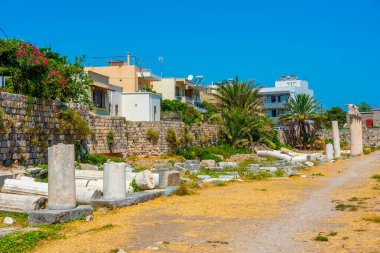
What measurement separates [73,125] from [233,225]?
560 inches

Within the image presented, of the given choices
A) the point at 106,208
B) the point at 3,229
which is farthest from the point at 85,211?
the point at 3,229

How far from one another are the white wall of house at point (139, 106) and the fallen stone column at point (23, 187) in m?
31.7

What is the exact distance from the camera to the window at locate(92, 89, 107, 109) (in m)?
40.3

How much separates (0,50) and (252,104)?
30407 millimetres

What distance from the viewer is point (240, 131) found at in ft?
142

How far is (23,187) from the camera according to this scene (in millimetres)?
12234

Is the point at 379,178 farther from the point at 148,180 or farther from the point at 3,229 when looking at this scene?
the point at 3,229

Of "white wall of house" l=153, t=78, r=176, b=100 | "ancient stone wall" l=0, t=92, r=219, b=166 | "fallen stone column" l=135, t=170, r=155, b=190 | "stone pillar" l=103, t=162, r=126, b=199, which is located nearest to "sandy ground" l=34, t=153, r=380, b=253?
"stone pillar" l=103, t=162, r=126, b=199

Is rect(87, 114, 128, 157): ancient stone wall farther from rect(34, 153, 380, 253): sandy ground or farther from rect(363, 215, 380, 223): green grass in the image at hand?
rect(363, 215, 380, 223): green grass

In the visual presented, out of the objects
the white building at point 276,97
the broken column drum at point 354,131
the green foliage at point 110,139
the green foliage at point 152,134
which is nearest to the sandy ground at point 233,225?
the green foliage at point 110,139

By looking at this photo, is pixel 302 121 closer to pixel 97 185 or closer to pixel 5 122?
pixel 5 122

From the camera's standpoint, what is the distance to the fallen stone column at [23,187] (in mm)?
12102

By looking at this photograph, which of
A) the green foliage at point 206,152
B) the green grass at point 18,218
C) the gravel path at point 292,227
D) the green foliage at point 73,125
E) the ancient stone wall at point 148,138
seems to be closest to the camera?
the gravel path at point 292,227

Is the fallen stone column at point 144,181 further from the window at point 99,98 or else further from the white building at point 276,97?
the white building at point 276,97
